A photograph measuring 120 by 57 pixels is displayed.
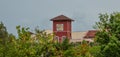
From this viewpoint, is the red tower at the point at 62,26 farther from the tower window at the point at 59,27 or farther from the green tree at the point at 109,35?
the green tree at the point at 109,35

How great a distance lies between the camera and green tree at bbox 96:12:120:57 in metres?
35.9

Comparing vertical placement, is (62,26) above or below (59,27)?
above

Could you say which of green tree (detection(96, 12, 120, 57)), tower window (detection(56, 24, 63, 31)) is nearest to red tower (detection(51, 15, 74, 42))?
tower window (detection(56, 24, 63, 31))

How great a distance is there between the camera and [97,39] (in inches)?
1467

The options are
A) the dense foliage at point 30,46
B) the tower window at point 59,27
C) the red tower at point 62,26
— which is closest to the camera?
the dense foliage at point 30,46

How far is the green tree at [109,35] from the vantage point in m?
35.9

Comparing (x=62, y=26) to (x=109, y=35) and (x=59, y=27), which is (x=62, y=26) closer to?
(x=59, y=27)

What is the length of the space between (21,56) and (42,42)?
4.98 ft

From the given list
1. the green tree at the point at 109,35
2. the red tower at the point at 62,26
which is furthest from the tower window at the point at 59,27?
the green tree at the point at 109,35

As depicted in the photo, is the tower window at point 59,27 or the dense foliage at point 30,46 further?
the tower window at point 59,27

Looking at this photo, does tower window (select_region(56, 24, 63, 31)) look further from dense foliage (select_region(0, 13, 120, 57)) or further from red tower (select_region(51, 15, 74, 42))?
dense foliage (select_region(0, 13, 120, 57))

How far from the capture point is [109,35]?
121 ft

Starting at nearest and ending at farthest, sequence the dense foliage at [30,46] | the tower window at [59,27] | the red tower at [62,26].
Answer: the dense foliage at [30,46] → the red tower at [62,26] → the tower window at [59,27]

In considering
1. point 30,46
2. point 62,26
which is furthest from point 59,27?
point 30,46
